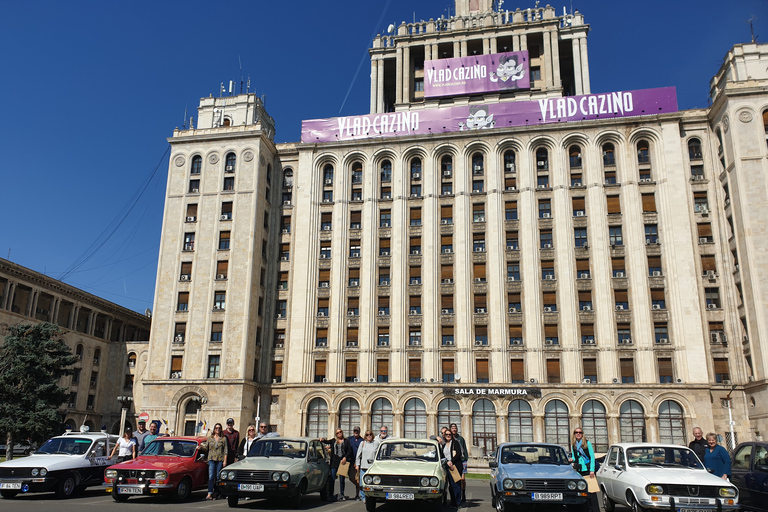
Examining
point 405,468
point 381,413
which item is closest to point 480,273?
point 381,413

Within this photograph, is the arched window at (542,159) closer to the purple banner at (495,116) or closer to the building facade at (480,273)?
the building facade at (480,273)

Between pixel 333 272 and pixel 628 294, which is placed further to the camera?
pixel 333 272

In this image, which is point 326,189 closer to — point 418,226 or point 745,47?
point 418,226

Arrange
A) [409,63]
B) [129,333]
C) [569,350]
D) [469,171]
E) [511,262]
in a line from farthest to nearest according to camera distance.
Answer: [129,333] → [409,63] → [469,171] → [511,262] → [569,350]

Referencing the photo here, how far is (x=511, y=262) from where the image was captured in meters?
45.0

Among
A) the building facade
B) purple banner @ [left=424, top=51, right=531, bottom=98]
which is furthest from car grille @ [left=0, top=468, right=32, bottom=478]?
purple banner @ [left=424, top=51, right=531, bottom=98]

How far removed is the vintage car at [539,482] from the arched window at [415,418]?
2811 cm

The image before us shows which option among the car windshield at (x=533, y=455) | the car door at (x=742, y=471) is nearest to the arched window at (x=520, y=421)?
the car door at (x=742, y=471)

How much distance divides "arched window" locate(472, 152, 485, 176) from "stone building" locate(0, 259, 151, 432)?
116ft

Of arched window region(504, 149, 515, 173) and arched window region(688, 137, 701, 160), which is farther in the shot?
arched window region(504, 149, 515, 173)

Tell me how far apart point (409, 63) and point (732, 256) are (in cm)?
3409

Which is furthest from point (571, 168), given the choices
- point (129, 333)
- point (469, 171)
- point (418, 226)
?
point (129, 333)

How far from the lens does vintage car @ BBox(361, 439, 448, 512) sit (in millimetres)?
14102

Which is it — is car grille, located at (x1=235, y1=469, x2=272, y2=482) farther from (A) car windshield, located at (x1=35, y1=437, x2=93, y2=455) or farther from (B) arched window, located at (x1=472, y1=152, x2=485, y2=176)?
(B) arched window, located at (x1=472, y1=152, x2=485, y2=176)
